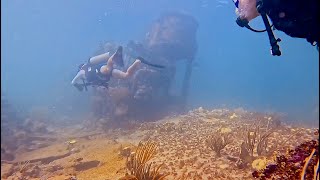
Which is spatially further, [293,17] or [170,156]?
[170,156]

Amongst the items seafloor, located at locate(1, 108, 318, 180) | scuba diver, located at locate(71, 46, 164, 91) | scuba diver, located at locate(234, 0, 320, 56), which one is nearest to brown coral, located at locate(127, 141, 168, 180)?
seafloor, located at locate(1, 108, 318, 180)

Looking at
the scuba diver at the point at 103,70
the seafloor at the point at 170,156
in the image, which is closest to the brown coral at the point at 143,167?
the seafloor at the point at 170,156

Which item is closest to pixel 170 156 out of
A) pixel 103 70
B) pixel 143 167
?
pixel 143 167

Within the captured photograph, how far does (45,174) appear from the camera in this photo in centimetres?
918

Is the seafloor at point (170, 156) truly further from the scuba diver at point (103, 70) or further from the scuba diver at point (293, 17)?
the scuba diver at point (293, 17)

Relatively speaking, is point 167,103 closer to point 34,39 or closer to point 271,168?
point 271,168

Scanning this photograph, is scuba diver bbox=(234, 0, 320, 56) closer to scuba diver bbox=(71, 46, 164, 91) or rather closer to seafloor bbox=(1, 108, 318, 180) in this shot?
seafloor bbox=(1, 108, 318, 180)

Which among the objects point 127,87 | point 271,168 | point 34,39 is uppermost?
point 34,39

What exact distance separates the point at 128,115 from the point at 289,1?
48.9 feet

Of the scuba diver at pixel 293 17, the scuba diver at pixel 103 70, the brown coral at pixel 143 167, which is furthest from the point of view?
the scuba diver at pixel 103 70

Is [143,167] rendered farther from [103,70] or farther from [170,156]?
[103,70]

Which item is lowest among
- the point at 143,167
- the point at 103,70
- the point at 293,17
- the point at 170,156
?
the point at 170,156

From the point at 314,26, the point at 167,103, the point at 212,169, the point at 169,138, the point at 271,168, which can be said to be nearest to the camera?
the point at 314,26

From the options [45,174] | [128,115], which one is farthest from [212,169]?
Answer: [128,115]
